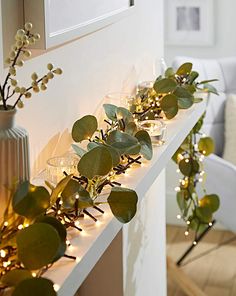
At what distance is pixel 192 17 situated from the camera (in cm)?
412

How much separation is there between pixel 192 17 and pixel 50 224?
304 cm

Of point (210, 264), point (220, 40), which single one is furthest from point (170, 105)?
point (220, 40)

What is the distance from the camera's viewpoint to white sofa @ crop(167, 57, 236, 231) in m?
3.21

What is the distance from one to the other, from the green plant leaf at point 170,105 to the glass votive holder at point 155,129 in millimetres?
85

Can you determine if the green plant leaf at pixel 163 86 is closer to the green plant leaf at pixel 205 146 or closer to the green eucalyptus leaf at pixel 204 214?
the green plant leaf at pixel 205 146

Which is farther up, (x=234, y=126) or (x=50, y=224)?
(x=50, y=224)

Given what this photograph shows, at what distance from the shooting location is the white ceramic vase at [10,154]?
1262 mm

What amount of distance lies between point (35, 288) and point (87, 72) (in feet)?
2.67

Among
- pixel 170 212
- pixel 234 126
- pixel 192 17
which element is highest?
pixel 192 17

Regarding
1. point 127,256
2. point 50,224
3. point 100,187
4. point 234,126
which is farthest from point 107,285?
point 234,126

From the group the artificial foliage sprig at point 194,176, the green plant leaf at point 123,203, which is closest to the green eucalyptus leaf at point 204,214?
the artificial foliage sprig at point 194,176

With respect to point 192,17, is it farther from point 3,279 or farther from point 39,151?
point 3,279

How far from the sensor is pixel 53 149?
5.42 feet

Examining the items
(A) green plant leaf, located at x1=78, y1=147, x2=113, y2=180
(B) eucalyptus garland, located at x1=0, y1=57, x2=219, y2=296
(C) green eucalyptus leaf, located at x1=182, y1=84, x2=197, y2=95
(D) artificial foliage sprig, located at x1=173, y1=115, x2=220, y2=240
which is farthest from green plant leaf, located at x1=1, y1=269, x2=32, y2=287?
(D) artificial foliage sprig, located at x1=173, y1=115, x2=220, y2=240
